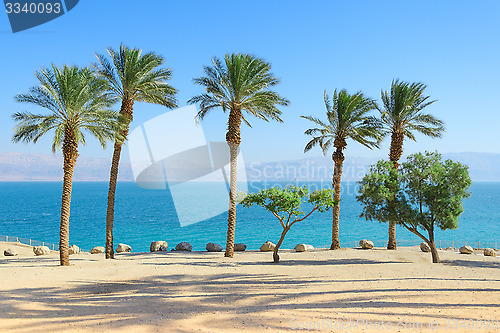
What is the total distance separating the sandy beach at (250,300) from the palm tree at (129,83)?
30.1 ft

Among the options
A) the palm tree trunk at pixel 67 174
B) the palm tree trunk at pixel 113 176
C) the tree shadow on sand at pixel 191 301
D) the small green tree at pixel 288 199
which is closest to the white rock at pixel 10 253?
the palm tree trunk at pixel 113 176

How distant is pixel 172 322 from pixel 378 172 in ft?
57.6

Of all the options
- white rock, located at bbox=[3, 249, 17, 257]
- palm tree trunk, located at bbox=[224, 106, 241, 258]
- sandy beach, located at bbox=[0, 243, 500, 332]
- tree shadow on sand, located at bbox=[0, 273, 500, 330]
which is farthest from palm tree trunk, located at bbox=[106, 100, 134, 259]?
tree shadow on sand, located at bbox=[0, 273, 500, 330]

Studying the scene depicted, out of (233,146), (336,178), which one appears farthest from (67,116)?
(336,178)

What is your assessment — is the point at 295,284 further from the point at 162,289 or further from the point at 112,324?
the point at 112,324

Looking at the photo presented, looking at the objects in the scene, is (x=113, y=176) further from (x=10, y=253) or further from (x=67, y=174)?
(x=10, y=253)

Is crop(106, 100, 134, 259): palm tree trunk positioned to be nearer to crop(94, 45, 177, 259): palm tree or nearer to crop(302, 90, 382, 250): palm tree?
crop(94, 45, 177, 259): palm tree

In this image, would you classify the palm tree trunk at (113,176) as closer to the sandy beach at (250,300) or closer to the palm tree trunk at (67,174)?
the palm tree trunk at (67,174)

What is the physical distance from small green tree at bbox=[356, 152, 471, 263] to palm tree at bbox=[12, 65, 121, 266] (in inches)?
658

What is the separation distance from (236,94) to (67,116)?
10653 mm

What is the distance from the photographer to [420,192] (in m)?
21.3

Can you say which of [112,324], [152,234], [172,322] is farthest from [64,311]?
[152,234]

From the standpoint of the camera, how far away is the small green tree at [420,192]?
2052 centimetres

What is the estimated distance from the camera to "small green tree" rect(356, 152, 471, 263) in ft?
67.3
